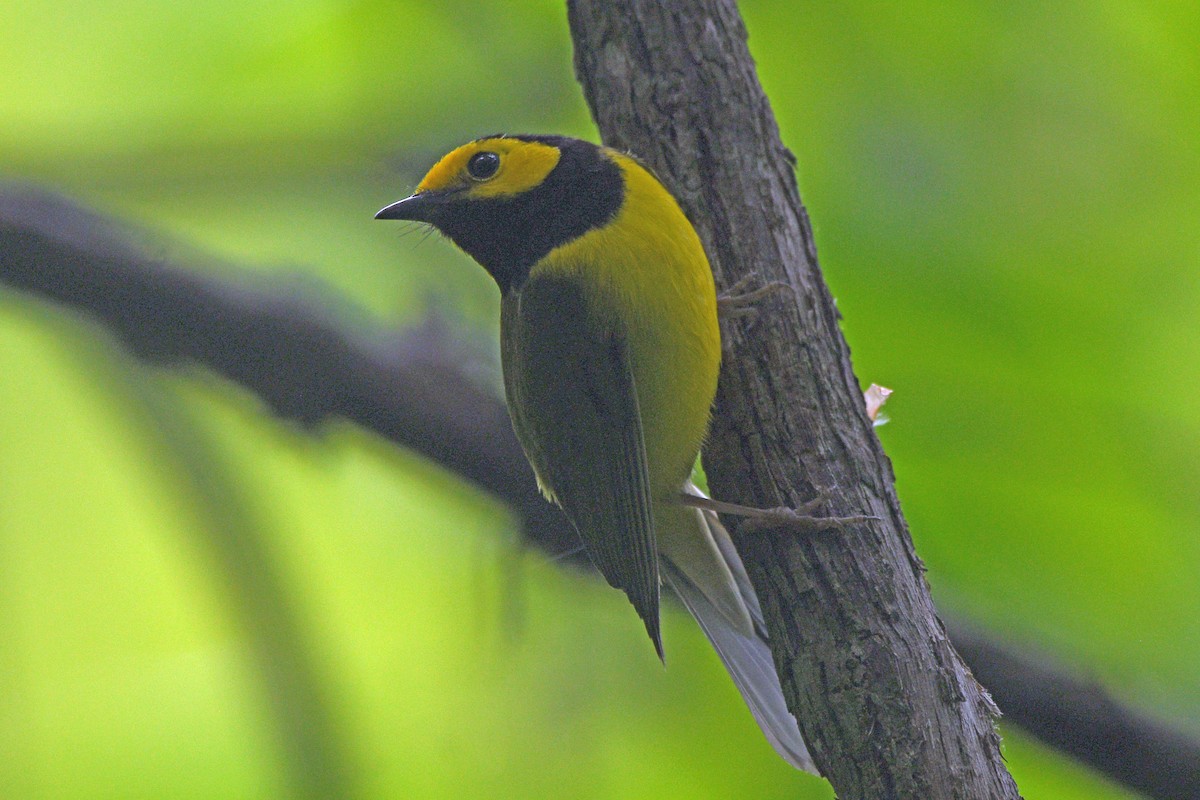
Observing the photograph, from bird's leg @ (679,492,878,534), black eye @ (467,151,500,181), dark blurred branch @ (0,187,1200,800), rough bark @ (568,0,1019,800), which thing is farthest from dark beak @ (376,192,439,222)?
bird's leg @ (679,492,878,534)

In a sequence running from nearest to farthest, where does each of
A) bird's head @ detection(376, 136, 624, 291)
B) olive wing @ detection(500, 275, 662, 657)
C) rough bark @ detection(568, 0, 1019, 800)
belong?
rough bark @ detection(568, 0, 1019, 800)
olive wing @ detection(500, 275, 662, 657)
bird's head @ detection(376, 136, 624, 291)

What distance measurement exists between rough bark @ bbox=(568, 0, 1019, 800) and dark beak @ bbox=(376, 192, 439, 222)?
2.30 feet

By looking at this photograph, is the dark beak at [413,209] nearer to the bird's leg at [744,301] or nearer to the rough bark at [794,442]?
the rough bark at [794,442]

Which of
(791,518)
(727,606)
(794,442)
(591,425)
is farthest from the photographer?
(727,606)

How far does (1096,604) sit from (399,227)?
325 cm

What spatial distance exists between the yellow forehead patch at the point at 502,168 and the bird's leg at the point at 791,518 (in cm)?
146

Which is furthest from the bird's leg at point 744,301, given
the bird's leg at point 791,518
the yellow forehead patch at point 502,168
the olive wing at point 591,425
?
the yellow forehead patch at point 502,168

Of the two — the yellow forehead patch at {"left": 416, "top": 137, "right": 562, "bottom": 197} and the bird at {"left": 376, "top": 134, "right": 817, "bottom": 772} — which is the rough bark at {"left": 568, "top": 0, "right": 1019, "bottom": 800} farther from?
the yellow forehead patch at {"left": 416, "top": 137, "right": 562, "bottom": 197}

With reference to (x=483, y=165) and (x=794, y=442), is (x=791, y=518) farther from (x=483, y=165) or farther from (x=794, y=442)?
(x=483, y=165)

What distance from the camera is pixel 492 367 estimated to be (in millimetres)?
4359

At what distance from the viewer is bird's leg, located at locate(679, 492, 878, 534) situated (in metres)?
3.12

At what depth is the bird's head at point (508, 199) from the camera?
3.89 meters

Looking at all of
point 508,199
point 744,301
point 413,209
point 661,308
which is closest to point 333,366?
point 413,209

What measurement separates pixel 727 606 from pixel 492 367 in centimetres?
136
